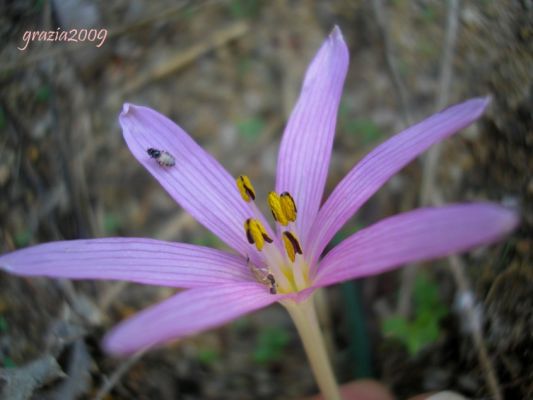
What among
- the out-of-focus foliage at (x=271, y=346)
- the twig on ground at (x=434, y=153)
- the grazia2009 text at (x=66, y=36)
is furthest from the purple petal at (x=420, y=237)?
the grazia2009 text at (x=66, y=36)

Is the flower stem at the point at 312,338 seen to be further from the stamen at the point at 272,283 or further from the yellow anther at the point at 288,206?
the yellow anther at the point at 288,206

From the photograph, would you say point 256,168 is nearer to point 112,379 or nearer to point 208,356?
point 208,356

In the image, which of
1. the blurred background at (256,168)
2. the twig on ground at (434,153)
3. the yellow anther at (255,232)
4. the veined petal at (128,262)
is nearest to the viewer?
the veined petal at (128,262)

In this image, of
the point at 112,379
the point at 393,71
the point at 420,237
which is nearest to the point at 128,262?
the point at 112,379

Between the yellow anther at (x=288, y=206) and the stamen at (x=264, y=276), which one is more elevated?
the yellow anther at (x=288, y=206)

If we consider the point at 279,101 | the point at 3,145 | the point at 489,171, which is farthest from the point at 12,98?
the point at 489,171

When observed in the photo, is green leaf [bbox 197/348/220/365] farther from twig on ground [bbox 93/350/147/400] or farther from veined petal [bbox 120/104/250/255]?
veined petal [bbox 120/104/250/255]
